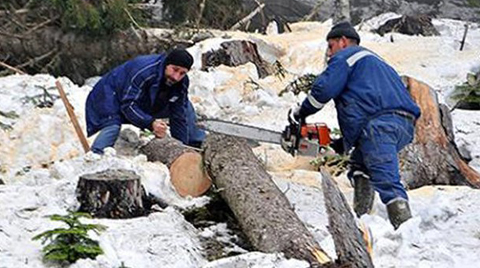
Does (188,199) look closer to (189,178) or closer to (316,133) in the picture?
(189,178)

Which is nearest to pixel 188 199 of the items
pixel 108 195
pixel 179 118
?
pixel 108 195

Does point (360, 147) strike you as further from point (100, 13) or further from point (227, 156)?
point (100, 13)

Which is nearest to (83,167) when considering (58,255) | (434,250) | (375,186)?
(58,255)

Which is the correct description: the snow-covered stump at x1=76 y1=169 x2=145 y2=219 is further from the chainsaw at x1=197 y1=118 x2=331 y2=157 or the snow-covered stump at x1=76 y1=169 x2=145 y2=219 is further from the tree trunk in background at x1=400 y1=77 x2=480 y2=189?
the tree trunk in background at x1=400 y1=77 x2=480 y2=189

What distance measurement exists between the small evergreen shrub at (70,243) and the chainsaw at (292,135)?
1.92 m

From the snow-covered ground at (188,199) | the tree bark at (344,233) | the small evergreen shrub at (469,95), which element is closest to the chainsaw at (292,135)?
the snow-covered ground at (188,199)

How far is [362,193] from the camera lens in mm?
6188

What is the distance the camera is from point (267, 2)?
20453 mm

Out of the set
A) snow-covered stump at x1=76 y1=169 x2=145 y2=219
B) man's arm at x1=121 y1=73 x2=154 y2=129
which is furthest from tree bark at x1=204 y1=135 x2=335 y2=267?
man's arm at x1=121 y1=73 x2=154 y2=129

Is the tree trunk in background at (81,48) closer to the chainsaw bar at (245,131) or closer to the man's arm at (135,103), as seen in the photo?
the man's arm at (135,103)

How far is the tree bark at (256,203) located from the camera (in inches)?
180

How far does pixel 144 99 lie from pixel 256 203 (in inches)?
86.0

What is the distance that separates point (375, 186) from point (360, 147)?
32 centimetres

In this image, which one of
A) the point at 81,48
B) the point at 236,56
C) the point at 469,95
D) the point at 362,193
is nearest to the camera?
the point at 362,193
